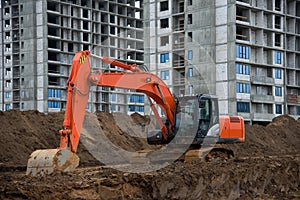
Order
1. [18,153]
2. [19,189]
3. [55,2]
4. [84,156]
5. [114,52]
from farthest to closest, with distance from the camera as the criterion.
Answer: [114,52] < [55,2] < [84,156] < [18,153] < [19,189]

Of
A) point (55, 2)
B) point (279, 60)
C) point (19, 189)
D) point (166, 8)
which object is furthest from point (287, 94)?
point (19, 189)

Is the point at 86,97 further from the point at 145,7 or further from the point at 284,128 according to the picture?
the point at 145,7

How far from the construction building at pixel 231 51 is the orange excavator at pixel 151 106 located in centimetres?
3677

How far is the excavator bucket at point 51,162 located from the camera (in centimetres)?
1451

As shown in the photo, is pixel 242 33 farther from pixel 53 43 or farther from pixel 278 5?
pixel 53 43

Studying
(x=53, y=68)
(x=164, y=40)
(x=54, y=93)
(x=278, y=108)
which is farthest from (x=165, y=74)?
(x=53, y=68)

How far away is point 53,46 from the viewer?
8431cm

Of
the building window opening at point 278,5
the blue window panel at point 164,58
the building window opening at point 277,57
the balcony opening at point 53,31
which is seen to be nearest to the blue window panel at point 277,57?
the building window opening at point 277,57

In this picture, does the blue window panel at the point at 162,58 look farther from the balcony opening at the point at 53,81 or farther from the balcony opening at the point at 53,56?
the balcony opening at the point at 53,56

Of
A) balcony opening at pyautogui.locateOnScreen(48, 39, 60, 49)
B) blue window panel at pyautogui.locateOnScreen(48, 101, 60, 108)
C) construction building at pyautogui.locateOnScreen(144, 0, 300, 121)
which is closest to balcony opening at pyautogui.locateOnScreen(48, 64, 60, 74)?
balcony opening at pyautogui.locateOnScreen(48, 39, 60, 49)

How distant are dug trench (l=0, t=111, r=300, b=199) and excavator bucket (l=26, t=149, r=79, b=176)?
0.32m

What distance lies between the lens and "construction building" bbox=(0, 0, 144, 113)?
8069cm

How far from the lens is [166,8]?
6562cm

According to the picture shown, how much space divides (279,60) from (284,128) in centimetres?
2173
